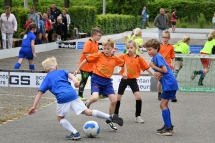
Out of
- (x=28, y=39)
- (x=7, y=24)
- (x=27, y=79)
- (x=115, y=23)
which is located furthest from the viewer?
(x=115, y=23)

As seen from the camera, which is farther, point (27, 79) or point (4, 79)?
point (4, 79)

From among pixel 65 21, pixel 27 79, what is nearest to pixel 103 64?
pixel 27 79

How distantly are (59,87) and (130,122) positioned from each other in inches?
93.2

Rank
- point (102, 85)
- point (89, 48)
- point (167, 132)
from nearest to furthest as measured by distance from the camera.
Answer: point (167, 132)
point (102, 85)
point (89, 48)

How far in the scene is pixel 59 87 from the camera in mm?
9953

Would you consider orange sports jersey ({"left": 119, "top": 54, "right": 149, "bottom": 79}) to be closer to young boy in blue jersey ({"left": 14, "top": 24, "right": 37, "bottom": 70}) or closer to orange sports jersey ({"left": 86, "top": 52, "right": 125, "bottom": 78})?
orange sports jersey ({"left": 86, "top": 52, "right": 125, "bottom": 78})

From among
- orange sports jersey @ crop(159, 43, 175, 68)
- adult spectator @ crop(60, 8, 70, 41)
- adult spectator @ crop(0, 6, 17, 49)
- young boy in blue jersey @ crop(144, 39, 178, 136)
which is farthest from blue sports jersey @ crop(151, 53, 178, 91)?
adult spectator @ crop(60, 8, 70, 41)

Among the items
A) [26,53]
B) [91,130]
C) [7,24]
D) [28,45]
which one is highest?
[7,24]

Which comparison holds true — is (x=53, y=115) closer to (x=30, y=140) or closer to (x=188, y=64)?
(x=30, y=140)

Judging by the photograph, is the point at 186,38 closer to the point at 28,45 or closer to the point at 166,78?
the point at 28,45

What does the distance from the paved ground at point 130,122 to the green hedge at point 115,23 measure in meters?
25.2

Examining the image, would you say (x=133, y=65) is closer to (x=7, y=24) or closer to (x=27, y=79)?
(x=27, y=79)

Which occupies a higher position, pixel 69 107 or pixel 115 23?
pixel 69 107

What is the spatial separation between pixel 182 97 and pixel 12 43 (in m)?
12.8
